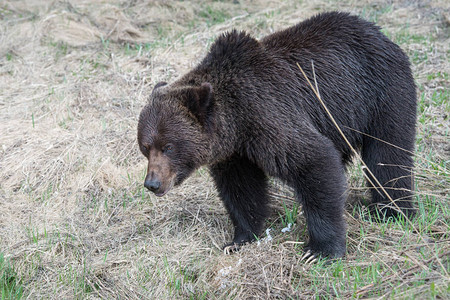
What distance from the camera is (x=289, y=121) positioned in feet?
17.7

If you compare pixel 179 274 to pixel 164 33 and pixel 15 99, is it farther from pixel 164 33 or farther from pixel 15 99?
pixel 164 33

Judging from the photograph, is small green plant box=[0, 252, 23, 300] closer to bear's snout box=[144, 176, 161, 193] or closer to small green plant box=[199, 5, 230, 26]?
bear's snout box=[144, 176, 161, 193]

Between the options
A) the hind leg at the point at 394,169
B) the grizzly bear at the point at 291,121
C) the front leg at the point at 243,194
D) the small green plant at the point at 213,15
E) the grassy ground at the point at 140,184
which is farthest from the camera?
the small green plant at the point at 213,15

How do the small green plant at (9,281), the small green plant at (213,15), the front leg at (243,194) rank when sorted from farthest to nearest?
the small green plant at (213,15) < the front leg at (243,194) < the small green plant at (9,281)

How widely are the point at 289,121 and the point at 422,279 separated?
1.92m

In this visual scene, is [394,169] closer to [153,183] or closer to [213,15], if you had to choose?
[153,183]

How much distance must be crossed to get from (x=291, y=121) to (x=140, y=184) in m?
2.45

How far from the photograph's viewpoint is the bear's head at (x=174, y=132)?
16.9 ft

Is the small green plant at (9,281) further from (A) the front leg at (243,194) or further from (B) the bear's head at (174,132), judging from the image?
(A) the front leg at (243,194)

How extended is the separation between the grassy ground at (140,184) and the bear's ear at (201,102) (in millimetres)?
1370

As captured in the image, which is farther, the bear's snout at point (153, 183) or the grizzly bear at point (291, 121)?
the grizzly bear at point (291, 121)

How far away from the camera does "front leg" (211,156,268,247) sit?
5848mm

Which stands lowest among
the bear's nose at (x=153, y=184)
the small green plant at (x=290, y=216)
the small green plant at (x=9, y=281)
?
the small green plant at (x=9, y=281)

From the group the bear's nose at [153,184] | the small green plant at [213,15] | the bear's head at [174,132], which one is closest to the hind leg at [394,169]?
the bear's head at [174,132]
